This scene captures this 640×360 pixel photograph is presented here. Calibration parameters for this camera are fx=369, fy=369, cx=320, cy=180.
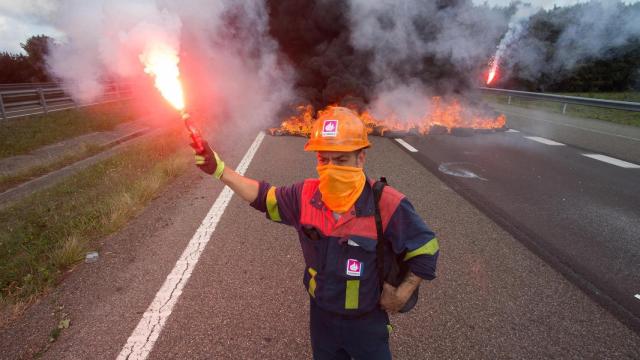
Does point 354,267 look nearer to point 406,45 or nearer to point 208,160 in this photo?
point 208,160

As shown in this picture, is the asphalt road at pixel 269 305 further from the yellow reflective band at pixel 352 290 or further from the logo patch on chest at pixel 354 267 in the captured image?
the logo patch on chest at pixel 354 267

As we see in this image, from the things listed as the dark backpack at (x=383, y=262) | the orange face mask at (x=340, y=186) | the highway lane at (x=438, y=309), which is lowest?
the highway lane at (x=438, y=309)

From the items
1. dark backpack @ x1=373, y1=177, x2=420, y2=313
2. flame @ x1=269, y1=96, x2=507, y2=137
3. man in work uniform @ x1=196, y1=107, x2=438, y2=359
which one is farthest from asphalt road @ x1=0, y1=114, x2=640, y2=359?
flame @ x1=269, y1=96, x2=507, y2=137

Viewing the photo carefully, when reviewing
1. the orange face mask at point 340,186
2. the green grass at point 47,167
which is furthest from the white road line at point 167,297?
the green grass at point 47,167

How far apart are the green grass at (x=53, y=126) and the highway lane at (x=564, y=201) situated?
1015 cm

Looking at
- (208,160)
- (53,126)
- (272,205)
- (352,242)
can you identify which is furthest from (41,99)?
(352,242)

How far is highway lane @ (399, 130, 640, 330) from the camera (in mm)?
3693

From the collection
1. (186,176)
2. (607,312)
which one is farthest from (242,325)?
(186,176)

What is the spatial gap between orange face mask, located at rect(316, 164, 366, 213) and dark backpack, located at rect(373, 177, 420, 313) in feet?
0.32

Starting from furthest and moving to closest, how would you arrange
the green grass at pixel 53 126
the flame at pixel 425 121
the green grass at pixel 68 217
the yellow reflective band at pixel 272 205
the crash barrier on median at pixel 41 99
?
1. the crash barrier on median at pixel 41 99
2. the flame at pixel 425 121
3. the green grass at pixel 53 126
4. the green grass at pixel 68 217
5. the yellow reflective band at pixel 272 205

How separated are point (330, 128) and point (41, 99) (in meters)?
17.2

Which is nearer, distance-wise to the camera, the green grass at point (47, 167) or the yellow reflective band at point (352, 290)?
the yellow reflective band at point (352, 290)

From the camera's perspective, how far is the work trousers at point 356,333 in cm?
190

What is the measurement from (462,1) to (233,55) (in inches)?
317
